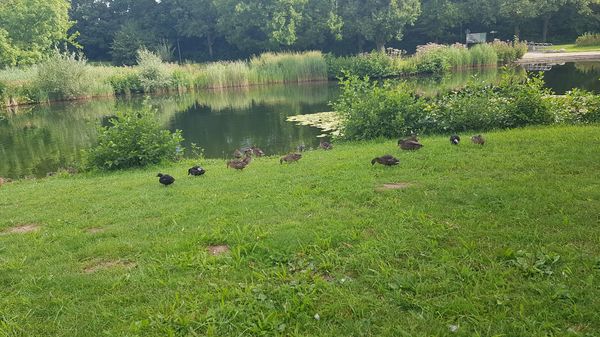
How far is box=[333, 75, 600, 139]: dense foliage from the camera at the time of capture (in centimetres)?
1111

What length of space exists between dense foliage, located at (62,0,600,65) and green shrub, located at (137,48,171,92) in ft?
58.3

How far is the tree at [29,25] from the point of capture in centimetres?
4100

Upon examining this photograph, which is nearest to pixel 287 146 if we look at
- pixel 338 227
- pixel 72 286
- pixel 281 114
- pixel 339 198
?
pixel 281 114

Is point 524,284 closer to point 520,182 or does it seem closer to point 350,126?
point 520,182

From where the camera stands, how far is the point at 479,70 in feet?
118

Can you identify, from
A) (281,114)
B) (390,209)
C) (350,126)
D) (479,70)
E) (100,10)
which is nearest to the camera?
(390,209)

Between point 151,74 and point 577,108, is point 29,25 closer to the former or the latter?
point 151,74

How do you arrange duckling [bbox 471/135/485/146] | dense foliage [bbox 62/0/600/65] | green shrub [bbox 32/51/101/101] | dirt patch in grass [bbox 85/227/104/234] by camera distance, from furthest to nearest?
dense foliage [bbox 62/0/600/65], green shrub [bbox 32/51/101/101], duckling [bbox 471/135/485/146], dirt patch in grass [bbox 85/227/104/234]

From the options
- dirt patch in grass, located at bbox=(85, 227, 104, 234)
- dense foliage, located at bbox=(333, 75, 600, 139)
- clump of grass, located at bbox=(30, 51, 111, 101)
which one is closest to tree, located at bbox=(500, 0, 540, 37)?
clump of grass, located at bbox=(30, 51, 111, 101)

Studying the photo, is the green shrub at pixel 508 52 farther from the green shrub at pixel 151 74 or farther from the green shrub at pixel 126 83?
the green shrub at pixel 126 83

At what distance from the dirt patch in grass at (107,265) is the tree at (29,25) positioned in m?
41.5

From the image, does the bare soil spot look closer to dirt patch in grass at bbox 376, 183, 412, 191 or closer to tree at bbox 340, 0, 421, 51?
dirt patch in grass at bbox 376, 183, 412, 191

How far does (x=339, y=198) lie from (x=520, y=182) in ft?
7.64

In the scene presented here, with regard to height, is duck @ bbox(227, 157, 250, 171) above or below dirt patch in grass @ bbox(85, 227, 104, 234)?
above
